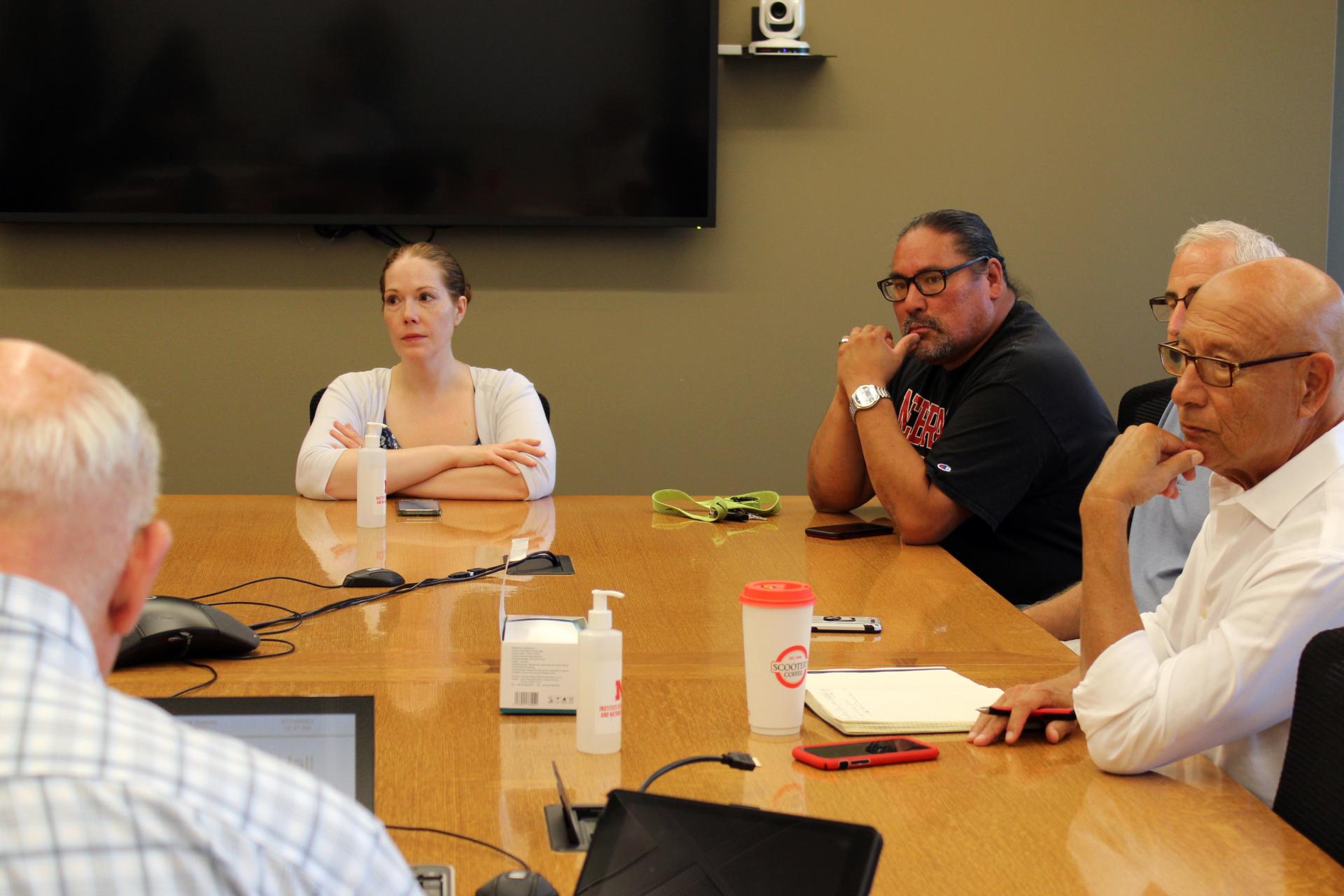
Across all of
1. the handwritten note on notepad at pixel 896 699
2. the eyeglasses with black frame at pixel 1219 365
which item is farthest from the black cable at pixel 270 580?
the eyeglasses with black frame at pixel 1219 365

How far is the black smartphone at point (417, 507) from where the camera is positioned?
289 cm

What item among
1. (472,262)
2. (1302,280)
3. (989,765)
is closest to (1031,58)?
(472,262)

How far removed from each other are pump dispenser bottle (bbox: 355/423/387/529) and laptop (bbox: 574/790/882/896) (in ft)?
5.71

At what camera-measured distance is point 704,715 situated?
150cm

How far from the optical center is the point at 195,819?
24.0 inches

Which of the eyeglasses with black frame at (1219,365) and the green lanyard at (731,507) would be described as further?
the green lanyard at (731,507)

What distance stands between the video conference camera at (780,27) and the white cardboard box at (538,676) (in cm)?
319

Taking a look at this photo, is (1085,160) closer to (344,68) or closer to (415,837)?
(344,68)

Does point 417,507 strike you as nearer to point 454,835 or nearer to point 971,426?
point 971,426

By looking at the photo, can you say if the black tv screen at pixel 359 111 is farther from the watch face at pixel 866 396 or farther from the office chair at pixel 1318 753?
the office chair at pixel 1318 753

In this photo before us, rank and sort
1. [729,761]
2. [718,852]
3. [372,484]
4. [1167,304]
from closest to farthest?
[718,852], [729,761], [372,484], [1167,304]

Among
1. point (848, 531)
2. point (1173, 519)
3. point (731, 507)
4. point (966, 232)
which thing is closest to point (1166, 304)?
point (966, 232)

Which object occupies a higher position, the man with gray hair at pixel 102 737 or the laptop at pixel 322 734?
the man with gray hair at pixel 102 737

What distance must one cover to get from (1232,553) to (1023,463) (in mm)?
1097
